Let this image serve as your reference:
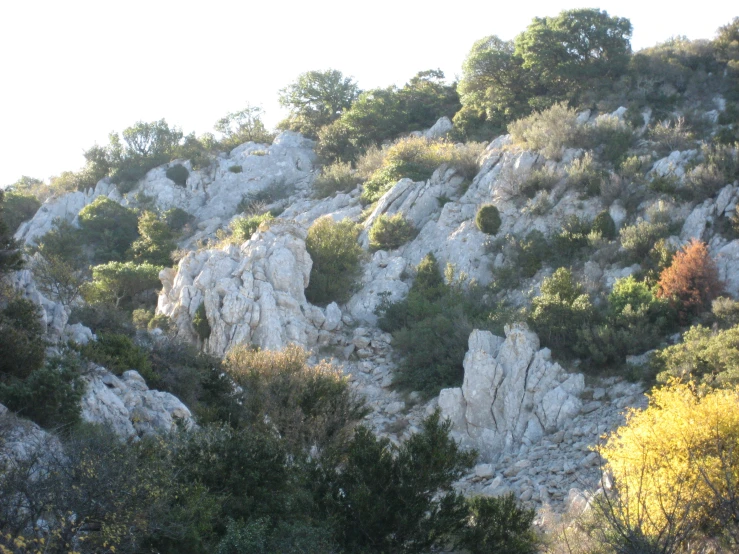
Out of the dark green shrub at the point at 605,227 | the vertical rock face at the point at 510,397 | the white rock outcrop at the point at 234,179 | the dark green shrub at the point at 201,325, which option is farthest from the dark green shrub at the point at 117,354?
the white rock outcrop at the point at 234,179

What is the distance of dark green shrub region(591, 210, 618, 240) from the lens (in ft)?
79.6

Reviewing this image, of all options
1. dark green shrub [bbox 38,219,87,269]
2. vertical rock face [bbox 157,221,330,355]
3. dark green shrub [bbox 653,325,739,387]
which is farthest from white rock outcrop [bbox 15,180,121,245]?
dark green shrub [bbox 653,325,739,387]

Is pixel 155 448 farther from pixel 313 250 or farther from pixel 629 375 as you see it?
pixel 313 250

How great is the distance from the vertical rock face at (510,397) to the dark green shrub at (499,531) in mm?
5970

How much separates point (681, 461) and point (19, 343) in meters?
11.6

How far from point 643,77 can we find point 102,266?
82.6 ft

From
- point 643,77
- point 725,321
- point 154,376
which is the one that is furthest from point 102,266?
point 643,77

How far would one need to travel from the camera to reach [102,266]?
Answer: 2773 centimetres

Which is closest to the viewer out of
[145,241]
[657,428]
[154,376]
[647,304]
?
[657,428]

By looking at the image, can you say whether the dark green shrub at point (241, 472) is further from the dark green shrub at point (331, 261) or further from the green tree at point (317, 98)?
the green tree at point (317, 98)

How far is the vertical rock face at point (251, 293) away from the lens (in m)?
22.7


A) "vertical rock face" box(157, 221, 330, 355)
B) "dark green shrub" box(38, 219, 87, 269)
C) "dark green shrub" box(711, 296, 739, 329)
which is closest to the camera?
"dark green shrub" box(711, 296, 739, 329)

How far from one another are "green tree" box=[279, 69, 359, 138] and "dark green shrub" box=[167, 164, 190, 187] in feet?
24.2

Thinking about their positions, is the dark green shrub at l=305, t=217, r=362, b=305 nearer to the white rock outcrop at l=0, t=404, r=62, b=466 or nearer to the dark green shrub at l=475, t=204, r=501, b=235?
the dark green shrub at l=475, t=204, r=501, b=235
